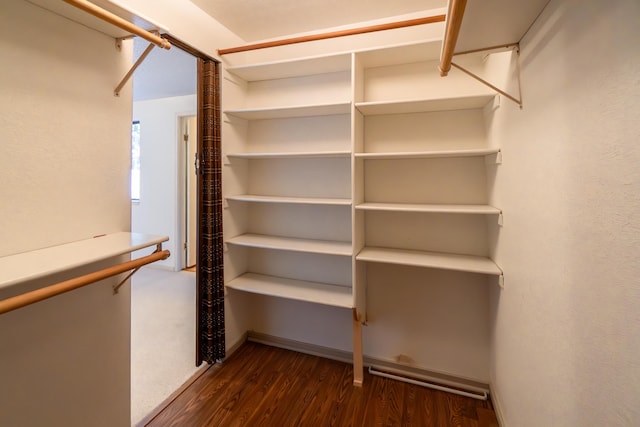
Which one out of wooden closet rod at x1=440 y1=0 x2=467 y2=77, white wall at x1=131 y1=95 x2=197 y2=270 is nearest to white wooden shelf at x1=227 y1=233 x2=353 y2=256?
wooden closet rod at x1=440 y1=0 x2=467 y2=77

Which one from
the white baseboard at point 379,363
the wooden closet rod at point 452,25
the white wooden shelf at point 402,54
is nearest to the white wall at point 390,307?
the white baseboard at point 379,363

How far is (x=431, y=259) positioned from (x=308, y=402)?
3.86ft

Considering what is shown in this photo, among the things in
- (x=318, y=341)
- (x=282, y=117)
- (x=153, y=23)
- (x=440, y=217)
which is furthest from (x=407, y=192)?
(x=153, y=23)

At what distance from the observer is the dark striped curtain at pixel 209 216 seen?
6.39 ft

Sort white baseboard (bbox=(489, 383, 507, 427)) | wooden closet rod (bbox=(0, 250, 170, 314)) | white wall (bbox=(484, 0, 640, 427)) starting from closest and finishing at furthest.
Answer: white wall (bbox=(484, 0, 640, 427)) < wooden closet rod (bbox=(0, 250, 170, 314)) < white baseboard (bbox=(489, 383, 507, 427))

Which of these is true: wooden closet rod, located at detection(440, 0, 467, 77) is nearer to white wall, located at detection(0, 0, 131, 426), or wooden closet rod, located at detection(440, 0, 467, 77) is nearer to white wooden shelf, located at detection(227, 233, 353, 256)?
white wooden shelf, located at detection(227, 233, 353, 256)

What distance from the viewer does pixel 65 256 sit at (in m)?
1.01

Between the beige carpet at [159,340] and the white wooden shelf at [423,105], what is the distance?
2.19m

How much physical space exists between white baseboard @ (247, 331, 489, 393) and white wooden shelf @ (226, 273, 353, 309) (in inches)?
20.1

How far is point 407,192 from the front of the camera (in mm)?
1961

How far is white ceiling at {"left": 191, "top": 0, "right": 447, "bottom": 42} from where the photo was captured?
184 cm

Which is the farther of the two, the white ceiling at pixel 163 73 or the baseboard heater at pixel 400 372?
the white ceiling at pixel 163 73

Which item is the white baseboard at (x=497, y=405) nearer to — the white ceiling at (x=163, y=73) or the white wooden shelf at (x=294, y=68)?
the white wooden shelf at (x=294, y=68)

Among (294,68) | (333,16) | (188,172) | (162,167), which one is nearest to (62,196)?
(294,68)
